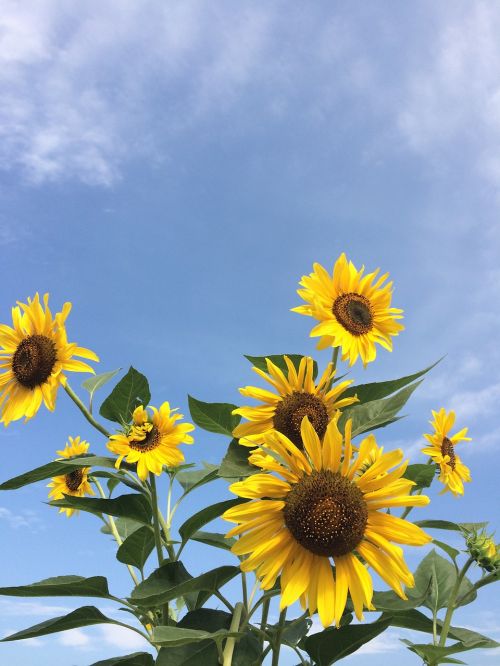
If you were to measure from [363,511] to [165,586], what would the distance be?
0.85 m

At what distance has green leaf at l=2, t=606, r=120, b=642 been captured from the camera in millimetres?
2643

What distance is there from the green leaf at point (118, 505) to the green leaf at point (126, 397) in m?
0.50

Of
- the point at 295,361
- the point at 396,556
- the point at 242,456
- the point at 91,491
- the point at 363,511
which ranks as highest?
the point at 91,491

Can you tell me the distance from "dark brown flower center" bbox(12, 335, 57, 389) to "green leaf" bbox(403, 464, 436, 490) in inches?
64.3

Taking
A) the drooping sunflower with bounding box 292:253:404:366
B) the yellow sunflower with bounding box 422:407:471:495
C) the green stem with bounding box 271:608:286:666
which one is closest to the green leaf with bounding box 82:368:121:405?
the drooping sunflower with bounding box 292:253:404:366

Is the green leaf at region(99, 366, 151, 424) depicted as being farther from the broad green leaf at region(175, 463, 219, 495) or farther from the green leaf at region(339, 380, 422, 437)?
the green leaf at region(339, 380, 422, 437)

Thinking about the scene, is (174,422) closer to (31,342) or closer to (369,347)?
(31,342)

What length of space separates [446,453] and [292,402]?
1705 millimetres

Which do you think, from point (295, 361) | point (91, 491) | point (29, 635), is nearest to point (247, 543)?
point (295, 361)

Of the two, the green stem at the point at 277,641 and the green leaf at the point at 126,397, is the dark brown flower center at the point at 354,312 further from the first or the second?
the green stem at the point at 277,641

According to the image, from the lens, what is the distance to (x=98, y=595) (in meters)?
2.74

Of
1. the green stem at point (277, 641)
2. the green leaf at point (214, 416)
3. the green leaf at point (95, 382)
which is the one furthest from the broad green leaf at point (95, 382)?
the green stem at point (277, 641)

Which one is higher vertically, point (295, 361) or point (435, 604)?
point (295, 361)

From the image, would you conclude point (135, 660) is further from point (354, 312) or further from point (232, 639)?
point (354, 312)
